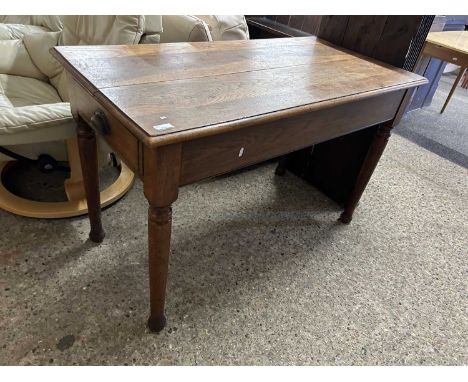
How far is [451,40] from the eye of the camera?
2.45m

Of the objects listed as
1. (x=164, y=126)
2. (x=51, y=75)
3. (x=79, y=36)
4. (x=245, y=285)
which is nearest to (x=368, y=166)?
(x=245, y=285)

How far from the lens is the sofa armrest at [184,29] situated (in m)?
1.46

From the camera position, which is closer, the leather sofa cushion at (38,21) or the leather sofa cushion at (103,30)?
the leather sofa cushion at (103,30)

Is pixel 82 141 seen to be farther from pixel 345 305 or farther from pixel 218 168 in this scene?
pixel 345 305

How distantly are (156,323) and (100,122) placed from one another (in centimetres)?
63

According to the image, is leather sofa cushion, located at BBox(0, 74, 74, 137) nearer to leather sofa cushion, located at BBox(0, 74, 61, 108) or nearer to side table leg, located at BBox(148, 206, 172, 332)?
leather sofa cushion, located at BBox(0, 74, 61, 108)

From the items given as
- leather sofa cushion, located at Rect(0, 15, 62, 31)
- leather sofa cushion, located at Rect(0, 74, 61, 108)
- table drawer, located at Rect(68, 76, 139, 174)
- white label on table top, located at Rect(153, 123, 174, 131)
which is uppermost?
white label on table top, located at Rect(153, 123, 174, 131)

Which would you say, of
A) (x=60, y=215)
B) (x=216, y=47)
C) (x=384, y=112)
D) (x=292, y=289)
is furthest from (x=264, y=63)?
(x=60, y=215)

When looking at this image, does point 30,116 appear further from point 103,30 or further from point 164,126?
point 164,126

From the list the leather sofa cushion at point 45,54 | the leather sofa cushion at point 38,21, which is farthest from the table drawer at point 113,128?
the leather sofa cushion at point 38,21

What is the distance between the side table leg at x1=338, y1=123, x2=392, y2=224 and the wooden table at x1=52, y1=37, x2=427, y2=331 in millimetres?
83

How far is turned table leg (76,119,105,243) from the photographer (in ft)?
3.68

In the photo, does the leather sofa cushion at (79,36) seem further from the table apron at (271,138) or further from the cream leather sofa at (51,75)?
the table apron at (271,138)

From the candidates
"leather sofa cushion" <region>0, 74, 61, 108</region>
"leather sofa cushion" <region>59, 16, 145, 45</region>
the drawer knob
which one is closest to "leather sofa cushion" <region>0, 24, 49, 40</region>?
"leather sofa cushion" <region>0, 74, 61, 108</region>
